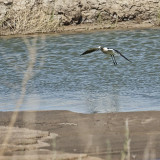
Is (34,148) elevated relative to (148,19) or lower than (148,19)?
elevated

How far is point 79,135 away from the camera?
7.70 m

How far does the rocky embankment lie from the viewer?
66.1ft

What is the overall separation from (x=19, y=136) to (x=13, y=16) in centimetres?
1322

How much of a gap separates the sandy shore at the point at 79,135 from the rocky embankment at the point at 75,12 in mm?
10906

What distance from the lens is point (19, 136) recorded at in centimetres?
742

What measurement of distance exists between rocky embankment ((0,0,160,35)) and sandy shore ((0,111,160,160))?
35.8 ft

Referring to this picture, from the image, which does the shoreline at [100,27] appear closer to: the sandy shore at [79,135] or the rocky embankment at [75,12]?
the rocky embankment at [75,12]

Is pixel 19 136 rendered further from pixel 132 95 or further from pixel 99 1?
pixel 99 1

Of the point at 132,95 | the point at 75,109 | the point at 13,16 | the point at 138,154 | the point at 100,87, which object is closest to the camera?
the point at 138,154

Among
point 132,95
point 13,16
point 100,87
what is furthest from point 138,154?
point 13,16

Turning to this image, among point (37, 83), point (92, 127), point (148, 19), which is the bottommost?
point (148, 19)

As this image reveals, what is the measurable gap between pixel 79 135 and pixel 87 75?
5.90m

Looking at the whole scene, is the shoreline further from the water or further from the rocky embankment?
the water

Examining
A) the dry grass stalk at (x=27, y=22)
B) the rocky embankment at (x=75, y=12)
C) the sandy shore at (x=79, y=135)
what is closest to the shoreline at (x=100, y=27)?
the rocky embankment at (x=75, y=12)
